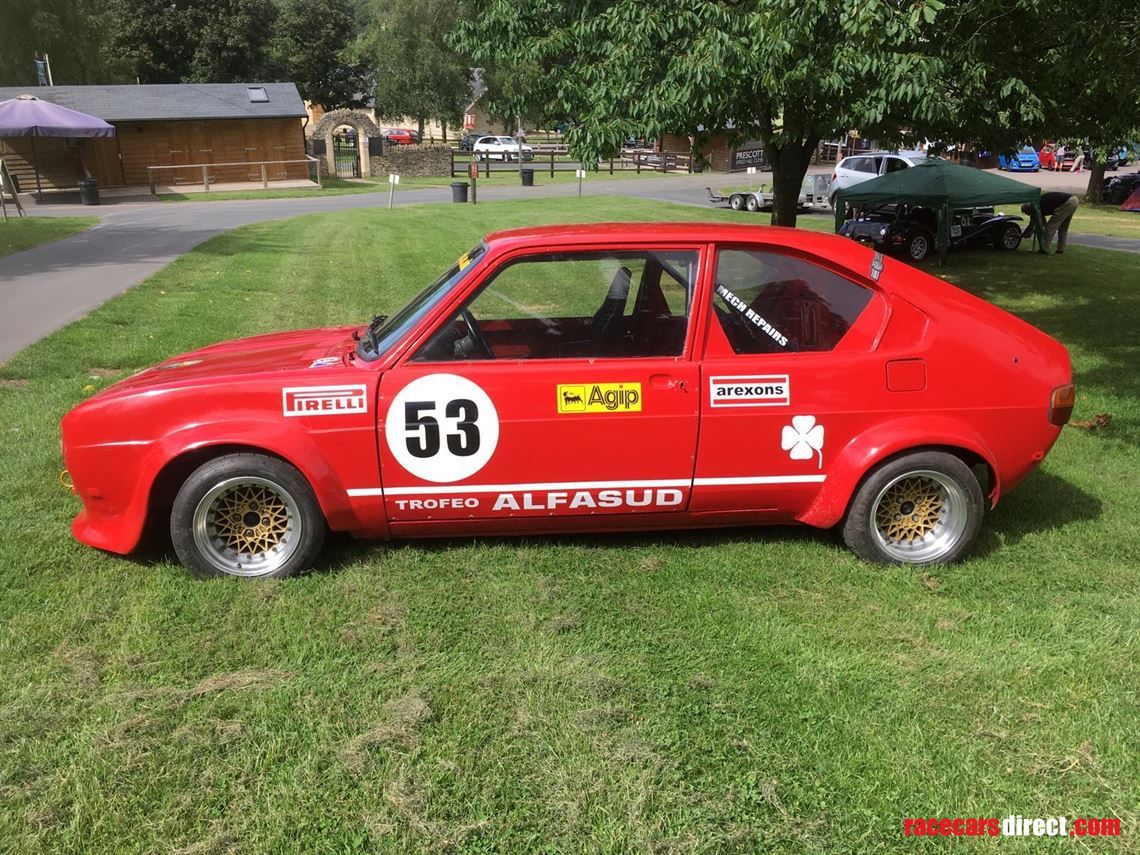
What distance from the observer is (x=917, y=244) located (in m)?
17.8

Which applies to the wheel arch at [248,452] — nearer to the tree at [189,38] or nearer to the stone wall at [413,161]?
the stone wall at [413,161]

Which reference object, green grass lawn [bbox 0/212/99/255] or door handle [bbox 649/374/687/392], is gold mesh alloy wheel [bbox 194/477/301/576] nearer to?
door handle [bbox 649/374/687/392]

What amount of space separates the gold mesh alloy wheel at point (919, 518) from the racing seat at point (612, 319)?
1.47 m

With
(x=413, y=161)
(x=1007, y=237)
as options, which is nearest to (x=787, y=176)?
(x=1007, y=237)

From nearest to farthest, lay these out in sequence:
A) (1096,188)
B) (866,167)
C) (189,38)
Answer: (866,167) → (1096,188) → (189,38)

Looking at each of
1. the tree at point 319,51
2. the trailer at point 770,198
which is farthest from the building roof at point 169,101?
the tree at point 319,51

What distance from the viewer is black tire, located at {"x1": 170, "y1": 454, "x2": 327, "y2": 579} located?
379 cm

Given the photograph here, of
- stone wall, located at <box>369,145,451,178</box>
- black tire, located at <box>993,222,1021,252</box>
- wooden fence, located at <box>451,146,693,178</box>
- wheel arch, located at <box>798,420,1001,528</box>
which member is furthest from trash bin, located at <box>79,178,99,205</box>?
wheel arch, located at <box>798,420,1001,528</box>

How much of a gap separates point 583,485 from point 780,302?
131cm

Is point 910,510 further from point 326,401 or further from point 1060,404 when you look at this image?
point 326,401

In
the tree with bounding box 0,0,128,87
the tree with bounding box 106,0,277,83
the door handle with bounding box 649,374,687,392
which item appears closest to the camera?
the door handle with bounding box 649,374,687,392

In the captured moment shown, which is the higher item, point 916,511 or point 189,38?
point 189,38

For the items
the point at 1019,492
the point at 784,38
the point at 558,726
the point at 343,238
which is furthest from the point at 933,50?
the point at 343,238

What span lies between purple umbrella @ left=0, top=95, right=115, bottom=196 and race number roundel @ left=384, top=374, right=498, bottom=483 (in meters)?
30.5
